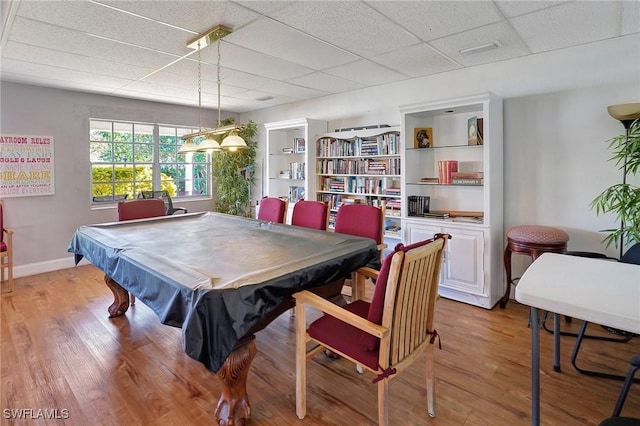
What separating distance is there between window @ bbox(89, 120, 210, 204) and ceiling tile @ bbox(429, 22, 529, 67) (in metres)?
4.51

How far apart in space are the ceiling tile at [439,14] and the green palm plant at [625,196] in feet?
4.63

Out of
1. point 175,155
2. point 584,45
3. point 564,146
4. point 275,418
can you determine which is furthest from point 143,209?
point 584,45

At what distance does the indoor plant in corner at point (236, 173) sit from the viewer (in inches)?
239

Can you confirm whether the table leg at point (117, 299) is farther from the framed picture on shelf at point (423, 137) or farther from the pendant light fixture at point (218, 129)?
the framed picture on shelf at point (423, 137)

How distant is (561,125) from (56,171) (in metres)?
6.04

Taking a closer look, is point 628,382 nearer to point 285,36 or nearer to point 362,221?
point 362,221

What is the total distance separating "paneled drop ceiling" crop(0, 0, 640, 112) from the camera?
2.34 m

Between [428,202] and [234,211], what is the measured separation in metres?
3.57

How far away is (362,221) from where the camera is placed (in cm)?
311

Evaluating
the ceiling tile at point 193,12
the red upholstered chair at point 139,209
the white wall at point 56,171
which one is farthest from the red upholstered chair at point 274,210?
the white wall at point 56,171

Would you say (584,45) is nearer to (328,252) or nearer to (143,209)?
(328,252)

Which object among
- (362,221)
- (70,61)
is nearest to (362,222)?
(362,221)

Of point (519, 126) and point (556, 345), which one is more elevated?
point (519, 126)

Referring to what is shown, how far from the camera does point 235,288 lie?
5.33ft
